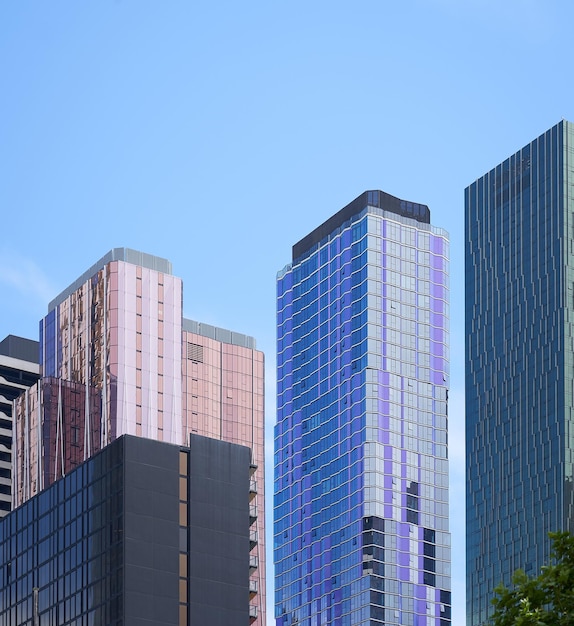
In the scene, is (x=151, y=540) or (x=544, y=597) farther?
(x=151, y=540)

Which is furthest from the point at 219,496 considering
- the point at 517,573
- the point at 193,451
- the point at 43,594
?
the point at 517,573

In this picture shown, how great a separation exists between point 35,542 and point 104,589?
20.6 meters

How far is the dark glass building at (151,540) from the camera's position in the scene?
547 ft

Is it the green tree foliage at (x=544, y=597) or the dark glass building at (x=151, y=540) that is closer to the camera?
the green tree foliage at (x=544, y=597)

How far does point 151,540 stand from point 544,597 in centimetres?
12271

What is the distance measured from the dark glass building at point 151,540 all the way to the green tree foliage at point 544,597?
118114mm

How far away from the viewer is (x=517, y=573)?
48969 millimetres

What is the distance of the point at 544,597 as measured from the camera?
48031mm

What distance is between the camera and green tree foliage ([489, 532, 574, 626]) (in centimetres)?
4712

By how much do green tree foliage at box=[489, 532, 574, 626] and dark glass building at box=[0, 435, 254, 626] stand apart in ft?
388

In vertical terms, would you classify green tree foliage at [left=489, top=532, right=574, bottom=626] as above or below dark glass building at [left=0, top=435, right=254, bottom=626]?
below

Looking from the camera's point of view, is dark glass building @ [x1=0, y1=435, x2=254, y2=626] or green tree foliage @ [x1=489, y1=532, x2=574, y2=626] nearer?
green tree foliage @ [x1=489, y1=532, x2=574, y2=626]

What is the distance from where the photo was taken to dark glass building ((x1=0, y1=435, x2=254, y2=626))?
547ft

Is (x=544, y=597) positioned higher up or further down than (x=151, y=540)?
further down
